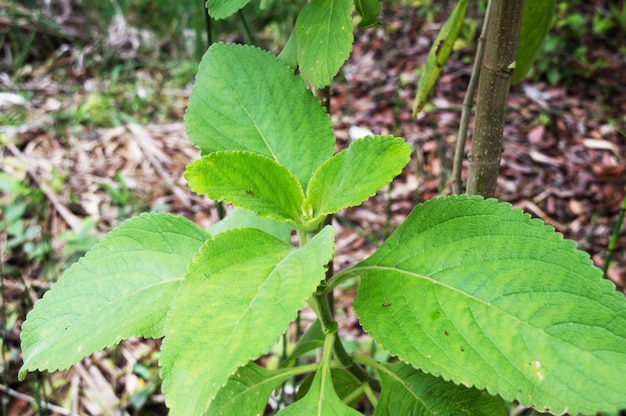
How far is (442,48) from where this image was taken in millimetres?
1127

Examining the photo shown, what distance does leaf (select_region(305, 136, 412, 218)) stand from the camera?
2.65 ft

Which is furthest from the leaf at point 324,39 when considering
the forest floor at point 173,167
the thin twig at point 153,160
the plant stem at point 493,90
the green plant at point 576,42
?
the green plant at point 576,42

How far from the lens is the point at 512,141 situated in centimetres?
354

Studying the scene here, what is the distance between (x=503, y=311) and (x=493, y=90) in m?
0.39

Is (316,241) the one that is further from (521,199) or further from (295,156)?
(521,199)

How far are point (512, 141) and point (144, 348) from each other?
255 centimetres

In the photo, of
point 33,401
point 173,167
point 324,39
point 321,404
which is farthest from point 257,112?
point 173,167

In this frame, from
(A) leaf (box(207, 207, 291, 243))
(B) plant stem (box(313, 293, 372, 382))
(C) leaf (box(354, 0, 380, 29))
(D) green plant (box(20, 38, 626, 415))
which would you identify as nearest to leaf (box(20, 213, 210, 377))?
(D) green plant (box(20, 38, 626, 415))

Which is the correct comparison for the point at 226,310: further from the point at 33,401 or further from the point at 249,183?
the point at 33,401

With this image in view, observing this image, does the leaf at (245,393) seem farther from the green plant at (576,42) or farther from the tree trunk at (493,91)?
the green plant at (576,42)

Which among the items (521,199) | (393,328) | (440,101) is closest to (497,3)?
(393,328)

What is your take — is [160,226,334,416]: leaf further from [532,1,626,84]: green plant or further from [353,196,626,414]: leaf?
[532,1,626,84]: green plant

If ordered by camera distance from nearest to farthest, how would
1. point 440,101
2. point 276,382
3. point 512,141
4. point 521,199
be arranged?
point 276,382, point 521,199, point 512,141, point 440,101

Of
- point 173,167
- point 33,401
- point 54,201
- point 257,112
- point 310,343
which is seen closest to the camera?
point 257,112
